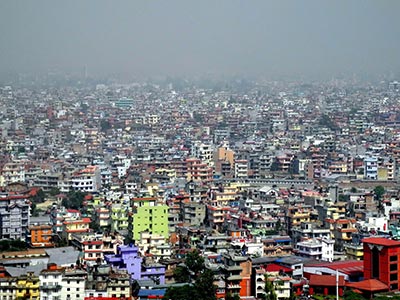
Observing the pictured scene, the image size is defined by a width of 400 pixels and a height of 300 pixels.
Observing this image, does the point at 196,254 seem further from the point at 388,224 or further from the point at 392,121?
the point at 392,121

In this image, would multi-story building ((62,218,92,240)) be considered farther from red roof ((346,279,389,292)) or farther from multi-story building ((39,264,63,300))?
red roof ((346,279,389,292))

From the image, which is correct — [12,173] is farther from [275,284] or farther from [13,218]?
[275,284]

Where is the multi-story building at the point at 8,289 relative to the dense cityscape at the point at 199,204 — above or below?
below

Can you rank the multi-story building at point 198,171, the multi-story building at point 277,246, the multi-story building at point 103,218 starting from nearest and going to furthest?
the multi-story building at point 277,246, the multi-story building at point 103,218, the multi-story building at point 198,171

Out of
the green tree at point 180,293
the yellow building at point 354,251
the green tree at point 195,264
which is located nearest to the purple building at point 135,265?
the green tree at point 195,264

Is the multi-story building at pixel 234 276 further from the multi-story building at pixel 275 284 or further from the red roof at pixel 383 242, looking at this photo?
the red roof at pixel 383 242

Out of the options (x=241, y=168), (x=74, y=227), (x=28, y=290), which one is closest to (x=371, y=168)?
(x=241, y=168)

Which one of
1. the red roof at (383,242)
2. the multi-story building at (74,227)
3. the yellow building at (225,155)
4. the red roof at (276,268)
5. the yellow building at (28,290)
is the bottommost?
the yellow building at (28,290)

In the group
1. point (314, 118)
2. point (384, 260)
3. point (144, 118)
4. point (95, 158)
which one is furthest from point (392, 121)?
point (384, 260)
